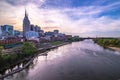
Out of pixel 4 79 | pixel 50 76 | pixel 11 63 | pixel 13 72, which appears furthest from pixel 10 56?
pixel 50 76

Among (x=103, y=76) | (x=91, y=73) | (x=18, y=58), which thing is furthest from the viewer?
(x=18, y=58)

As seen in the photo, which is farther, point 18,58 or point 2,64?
point 18,58

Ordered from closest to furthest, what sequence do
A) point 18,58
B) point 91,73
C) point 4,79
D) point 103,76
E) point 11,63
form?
point 4,79 → point 103,76 → point 91,73 → point 11,63 → point 18,58

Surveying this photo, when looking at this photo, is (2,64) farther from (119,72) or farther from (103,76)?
(119,72)

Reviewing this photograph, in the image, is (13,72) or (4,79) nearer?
(4,79)

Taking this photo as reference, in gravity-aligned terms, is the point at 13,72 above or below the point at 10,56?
below

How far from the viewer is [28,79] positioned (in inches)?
613

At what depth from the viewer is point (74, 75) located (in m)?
16.7

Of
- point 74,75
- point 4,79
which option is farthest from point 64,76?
point 4,79

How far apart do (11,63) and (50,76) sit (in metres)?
5.92

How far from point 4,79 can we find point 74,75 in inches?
283

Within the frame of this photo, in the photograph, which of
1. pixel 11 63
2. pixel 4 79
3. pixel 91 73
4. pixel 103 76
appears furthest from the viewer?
pixel 11 63

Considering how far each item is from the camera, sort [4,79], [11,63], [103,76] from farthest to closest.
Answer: [11,63], [103,76], [4,79]

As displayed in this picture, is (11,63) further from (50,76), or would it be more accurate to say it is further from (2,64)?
(50,76)
